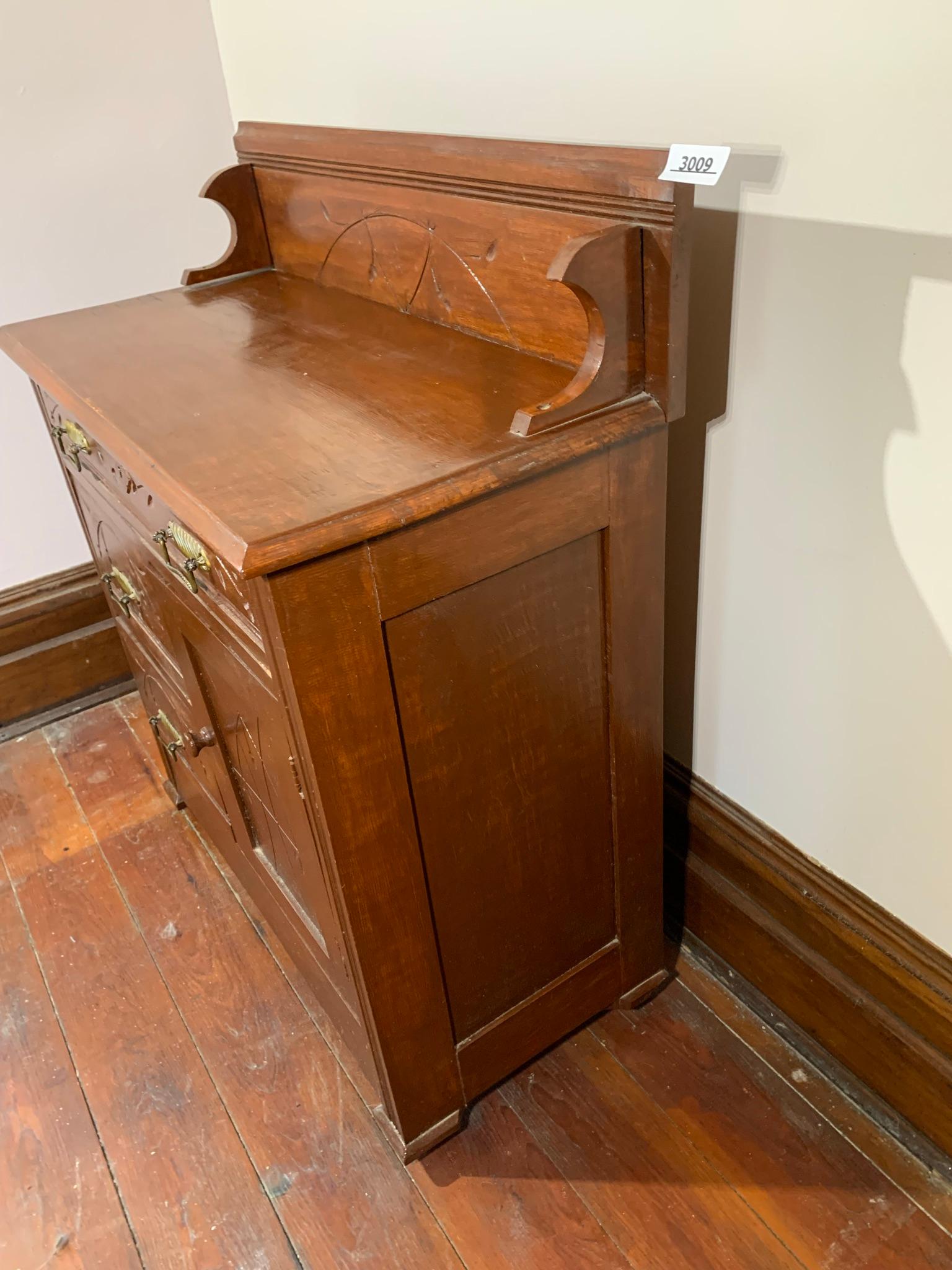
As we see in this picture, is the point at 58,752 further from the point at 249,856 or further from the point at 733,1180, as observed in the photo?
the point at 733,1180

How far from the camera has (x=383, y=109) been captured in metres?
1.47

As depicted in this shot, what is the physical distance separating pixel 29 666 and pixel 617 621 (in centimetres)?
158

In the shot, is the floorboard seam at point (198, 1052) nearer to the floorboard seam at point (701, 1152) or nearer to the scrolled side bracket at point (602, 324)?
the floorboard seam at point (701, 1152)

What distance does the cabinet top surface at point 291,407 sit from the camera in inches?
35.1

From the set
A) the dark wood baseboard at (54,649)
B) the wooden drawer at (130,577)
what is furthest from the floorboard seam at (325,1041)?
the dark wood baseboard at (54,649)

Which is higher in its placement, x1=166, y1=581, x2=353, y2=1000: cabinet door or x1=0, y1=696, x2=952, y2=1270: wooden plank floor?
x1=166, y1=581, x2=353, y2=1000: cabinet door

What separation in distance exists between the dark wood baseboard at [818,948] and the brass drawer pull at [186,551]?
0.77 meters

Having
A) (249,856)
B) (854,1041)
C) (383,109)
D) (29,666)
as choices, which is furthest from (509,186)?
(29,666)

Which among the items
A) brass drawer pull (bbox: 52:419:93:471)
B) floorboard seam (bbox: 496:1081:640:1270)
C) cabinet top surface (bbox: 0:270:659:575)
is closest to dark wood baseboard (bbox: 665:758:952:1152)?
floorboard seam (bbox: 496:1081:640:1270)

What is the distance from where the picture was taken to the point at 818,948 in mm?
1333

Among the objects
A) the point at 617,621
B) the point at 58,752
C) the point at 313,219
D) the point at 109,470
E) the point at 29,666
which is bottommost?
Answer: the point at 58,752

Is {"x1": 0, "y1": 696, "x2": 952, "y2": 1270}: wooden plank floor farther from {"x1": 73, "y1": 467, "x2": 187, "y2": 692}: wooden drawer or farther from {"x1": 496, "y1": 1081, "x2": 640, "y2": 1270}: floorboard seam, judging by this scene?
{"x1": 73, "y1": 467, "x2": 187, "y2": 692}: wooden drawer

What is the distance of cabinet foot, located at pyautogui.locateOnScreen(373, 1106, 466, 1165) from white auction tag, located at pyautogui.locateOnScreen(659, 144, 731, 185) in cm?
117

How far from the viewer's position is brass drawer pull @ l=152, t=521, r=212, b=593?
1.07m
